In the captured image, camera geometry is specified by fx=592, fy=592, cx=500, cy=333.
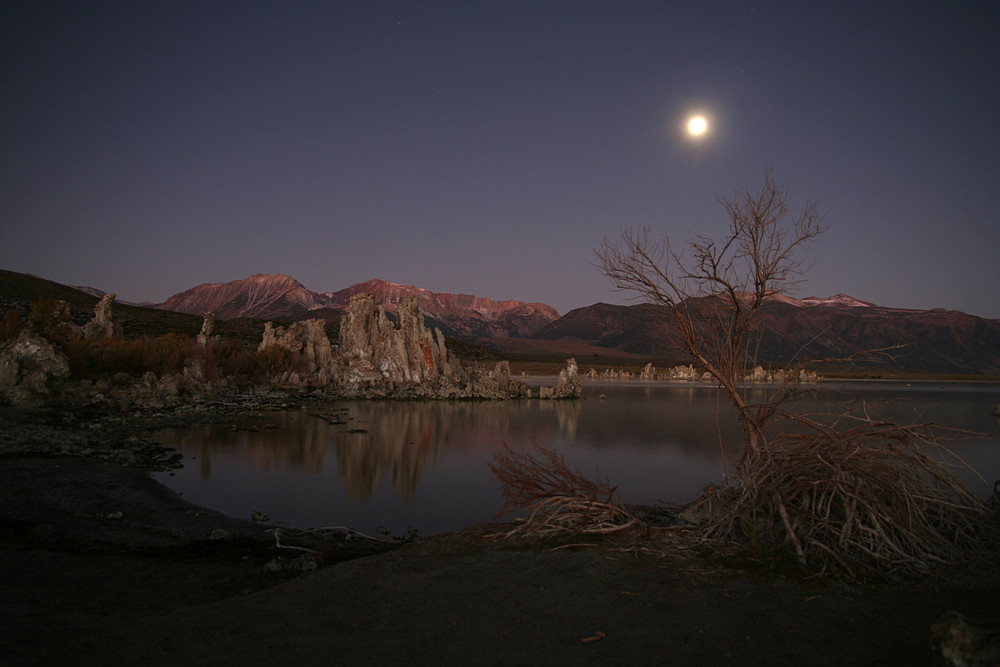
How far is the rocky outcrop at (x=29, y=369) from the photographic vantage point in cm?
1677

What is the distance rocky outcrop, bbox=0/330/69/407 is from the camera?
16.8 m

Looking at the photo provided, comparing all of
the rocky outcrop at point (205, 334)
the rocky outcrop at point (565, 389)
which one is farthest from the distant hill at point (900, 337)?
the rocky outcrop at point (205, 334)

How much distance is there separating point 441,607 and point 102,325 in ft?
114

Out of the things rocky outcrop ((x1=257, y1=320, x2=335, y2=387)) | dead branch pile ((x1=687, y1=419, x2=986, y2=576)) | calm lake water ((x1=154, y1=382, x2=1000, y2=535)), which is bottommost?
calm lake water ((x1=154, y1=382, x2=1000, y2=535))

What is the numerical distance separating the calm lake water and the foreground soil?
1.74 metres

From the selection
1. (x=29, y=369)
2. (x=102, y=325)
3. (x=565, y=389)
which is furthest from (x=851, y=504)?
(x=102, y=325)

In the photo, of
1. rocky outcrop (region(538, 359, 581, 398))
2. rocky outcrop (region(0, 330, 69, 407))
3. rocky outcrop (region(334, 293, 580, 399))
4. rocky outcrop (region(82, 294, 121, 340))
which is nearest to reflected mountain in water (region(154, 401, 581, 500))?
rocky outcrop (region(0, 330, 69, 407))

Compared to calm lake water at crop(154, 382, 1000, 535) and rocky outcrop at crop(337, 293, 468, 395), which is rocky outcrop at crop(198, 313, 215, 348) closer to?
rocky outcrop at crop(337, 293, 468, 395)

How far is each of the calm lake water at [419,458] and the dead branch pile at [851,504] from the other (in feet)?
2.22

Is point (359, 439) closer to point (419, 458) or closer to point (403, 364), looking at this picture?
point (419, 458)

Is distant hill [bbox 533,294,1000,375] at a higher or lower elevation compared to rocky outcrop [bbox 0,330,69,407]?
higher

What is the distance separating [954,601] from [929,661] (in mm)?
1280

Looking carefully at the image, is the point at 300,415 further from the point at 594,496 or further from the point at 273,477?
the point at 594,496

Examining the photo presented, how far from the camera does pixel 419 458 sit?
47.1ft
